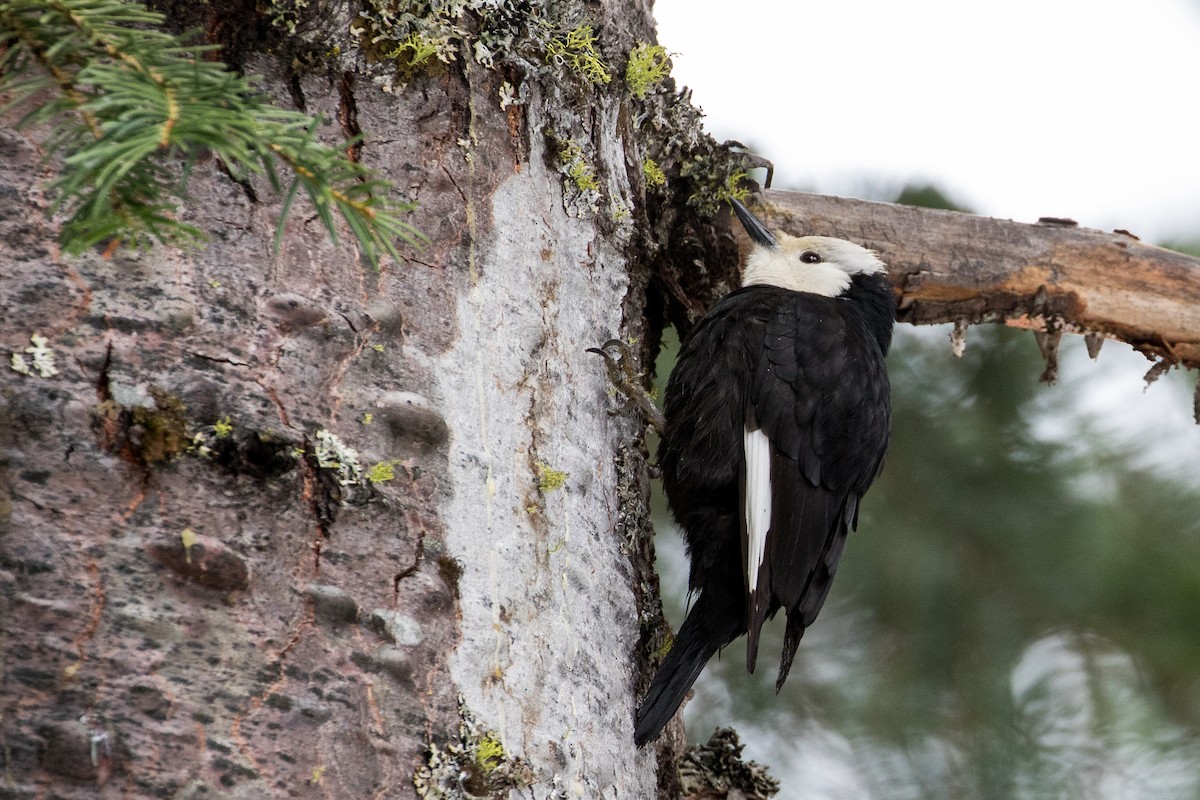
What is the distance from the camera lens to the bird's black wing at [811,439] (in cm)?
266

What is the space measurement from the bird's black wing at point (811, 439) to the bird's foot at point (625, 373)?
437mm

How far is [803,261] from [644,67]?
963 mm

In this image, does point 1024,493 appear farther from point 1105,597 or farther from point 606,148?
point 606,148

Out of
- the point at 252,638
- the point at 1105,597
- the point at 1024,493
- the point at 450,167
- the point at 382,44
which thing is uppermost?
the point at 382,44

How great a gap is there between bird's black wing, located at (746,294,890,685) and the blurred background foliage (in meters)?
0.59

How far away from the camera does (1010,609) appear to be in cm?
330

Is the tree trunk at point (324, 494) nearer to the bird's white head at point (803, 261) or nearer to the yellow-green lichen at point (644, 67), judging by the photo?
the yellow-green lichen at point (644, 67)

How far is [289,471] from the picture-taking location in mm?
1482

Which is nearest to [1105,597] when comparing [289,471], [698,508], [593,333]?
[698,508]

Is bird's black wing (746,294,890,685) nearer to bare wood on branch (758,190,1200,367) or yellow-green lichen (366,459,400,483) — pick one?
bare wood on branch (758,190,1200,367)

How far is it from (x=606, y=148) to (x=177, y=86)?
4.52ft

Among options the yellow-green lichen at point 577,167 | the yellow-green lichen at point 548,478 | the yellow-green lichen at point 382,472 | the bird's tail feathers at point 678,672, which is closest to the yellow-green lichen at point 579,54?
the yellow-green lichen at point 577,167

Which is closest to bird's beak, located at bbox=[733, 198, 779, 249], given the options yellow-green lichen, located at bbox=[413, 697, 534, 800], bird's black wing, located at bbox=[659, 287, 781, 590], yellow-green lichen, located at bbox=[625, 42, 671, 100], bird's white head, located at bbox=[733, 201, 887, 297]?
bird's white head, located at bbox=[733, 201, 887, 297]

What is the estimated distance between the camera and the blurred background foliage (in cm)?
327
